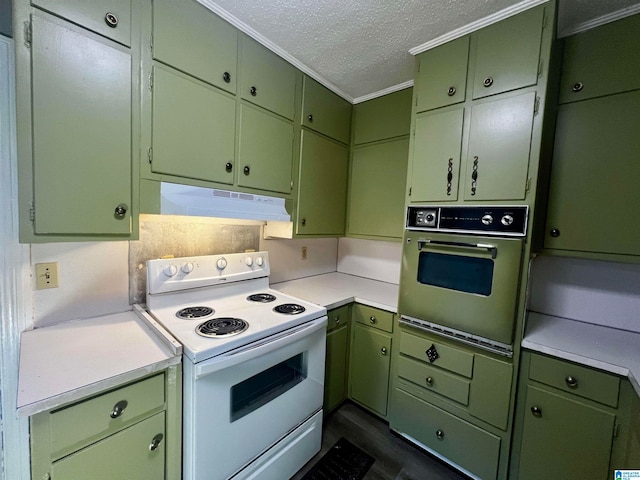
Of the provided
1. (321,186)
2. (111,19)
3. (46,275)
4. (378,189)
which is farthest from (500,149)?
(46,275)

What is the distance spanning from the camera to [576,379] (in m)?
1.18

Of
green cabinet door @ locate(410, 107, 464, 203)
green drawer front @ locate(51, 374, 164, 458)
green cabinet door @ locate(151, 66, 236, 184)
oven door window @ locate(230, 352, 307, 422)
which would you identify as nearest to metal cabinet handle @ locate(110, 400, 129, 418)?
green drawer front @ locate(51, 374, 164, 458)

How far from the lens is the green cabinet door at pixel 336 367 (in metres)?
1.88

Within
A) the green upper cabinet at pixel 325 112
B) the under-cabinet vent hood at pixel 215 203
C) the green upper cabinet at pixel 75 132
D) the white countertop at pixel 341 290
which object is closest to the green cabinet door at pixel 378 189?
the green upper cabinet at pixel 325 112

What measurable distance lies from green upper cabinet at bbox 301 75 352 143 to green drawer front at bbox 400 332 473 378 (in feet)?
5.45

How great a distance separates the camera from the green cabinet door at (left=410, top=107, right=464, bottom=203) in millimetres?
1510

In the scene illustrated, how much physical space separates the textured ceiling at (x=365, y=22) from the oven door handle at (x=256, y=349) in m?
1.69

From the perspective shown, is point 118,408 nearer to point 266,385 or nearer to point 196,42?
point 266,385

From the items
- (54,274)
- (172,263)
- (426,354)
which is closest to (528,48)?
(426,354)

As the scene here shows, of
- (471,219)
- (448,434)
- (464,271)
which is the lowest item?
(448,434)

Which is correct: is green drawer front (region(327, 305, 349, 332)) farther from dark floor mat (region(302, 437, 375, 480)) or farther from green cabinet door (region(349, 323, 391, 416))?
dark floor mat (region(302, 437, 375, 480))

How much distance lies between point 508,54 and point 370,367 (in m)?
2.10

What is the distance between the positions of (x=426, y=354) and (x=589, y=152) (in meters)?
1.44

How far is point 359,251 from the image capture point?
2.68m
